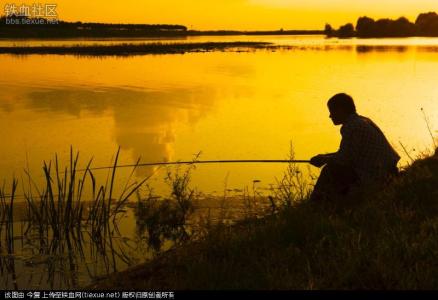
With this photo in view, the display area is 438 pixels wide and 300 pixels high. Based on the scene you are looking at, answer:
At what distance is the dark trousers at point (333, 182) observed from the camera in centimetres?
627

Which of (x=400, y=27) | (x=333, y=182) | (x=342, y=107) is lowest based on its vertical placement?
(x=333, y=182)

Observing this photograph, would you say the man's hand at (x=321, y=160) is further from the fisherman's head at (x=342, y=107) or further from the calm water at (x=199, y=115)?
the calm water at (x=199, y=115)

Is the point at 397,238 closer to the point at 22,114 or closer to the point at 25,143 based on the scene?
the point at 25,143

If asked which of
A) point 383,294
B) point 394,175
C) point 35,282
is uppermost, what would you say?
point 394,175

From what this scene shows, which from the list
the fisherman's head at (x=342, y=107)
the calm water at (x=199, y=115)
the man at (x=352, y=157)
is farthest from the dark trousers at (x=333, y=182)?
the calm water at (x=199, y=115)

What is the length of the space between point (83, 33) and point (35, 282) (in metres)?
102

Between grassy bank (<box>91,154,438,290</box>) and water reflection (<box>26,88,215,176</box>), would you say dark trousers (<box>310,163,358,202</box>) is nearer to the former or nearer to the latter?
grassy bank (<box>91,154,438,290</box>)

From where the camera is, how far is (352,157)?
629cm

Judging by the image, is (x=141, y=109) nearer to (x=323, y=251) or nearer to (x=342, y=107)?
(x=342, y=107)

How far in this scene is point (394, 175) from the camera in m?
6.58

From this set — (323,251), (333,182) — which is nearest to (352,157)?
(333,182)

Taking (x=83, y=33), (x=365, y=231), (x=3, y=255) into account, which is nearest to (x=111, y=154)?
(x=3, y=255)

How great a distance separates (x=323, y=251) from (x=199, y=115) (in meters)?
12.5

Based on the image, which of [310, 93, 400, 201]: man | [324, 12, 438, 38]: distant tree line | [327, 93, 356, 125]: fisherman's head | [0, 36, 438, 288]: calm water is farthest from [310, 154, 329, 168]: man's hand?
[324, 12, 438, 38]: distant tree line
